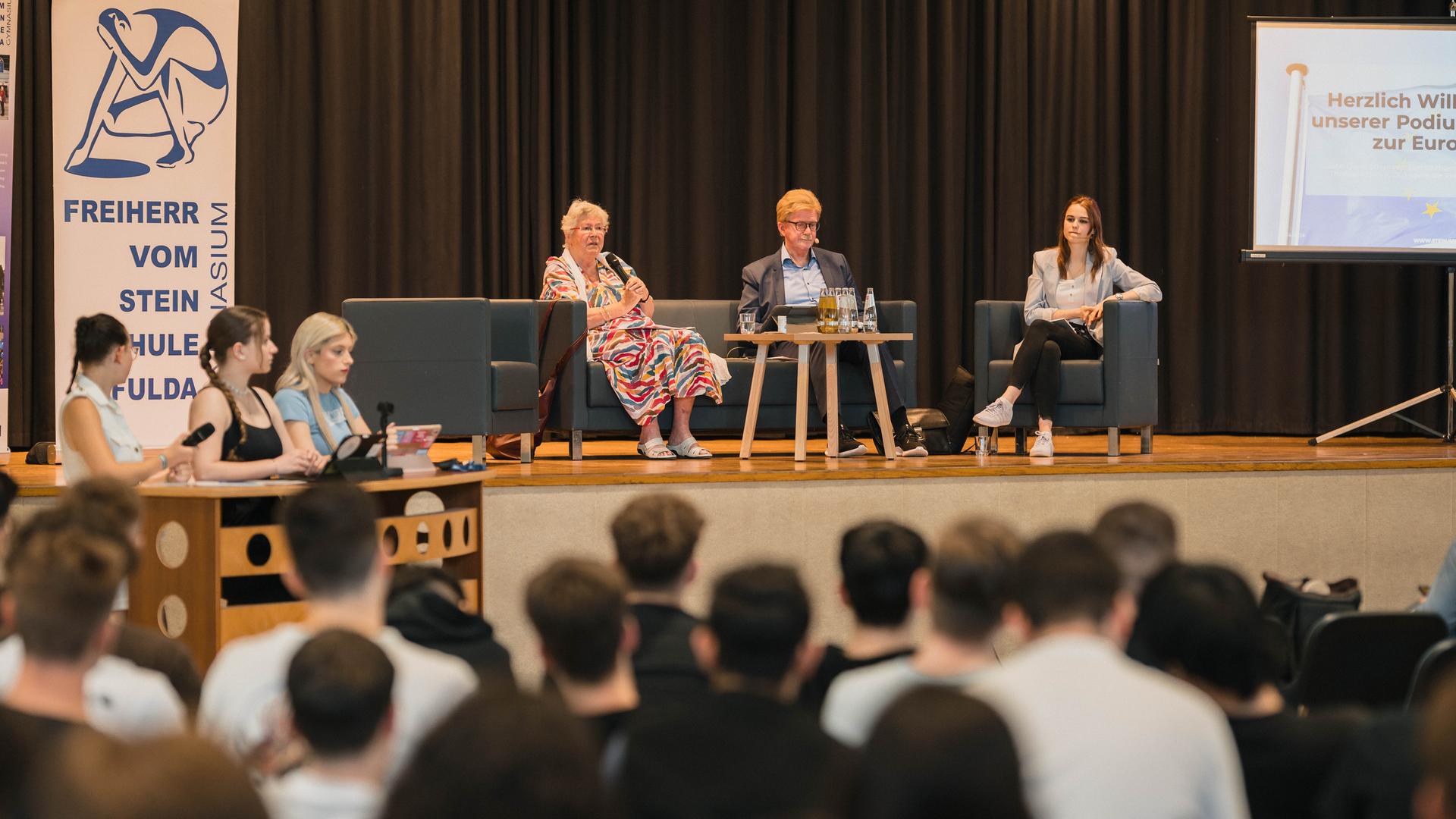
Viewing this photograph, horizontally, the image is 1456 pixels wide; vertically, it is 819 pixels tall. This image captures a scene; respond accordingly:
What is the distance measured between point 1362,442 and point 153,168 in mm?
5836

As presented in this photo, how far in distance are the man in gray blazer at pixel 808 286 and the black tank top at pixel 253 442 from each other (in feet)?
8.55

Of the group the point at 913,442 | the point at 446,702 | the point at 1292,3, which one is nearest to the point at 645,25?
the point at 913,442

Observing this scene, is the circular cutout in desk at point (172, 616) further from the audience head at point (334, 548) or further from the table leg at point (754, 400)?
the table leg at point (754, 400)

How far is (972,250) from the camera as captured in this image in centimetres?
827

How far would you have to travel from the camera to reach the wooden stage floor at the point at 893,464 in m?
5.26

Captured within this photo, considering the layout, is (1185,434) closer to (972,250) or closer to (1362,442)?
(1362,442)

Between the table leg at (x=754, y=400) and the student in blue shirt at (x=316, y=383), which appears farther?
the table leg at (x=754, y=400)

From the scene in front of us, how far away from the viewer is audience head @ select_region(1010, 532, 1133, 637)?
6.07 ft

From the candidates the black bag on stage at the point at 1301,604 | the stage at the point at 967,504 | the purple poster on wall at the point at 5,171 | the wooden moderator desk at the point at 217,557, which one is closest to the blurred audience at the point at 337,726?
the wooden moderator desk at the point at 217,557

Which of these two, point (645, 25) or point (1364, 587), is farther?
point (645, 25)

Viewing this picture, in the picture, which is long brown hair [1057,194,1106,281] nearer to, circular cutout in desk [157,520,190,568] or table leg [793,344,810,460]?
table leg [793,344,810,460]

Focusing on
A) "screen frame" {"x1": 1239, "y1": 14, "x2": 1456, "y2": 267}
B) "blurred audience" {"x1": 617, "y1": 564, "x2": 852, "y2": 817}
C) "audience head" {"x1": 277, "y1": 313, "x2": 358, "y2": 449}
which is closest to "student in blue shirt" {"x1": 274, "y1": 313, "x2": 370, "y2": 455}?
"audience head" {"x1": 277, "y1": 313, "x2": 358, "y2": 449}

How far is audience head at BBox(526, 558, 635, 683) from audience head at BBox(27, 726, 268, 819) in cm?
92

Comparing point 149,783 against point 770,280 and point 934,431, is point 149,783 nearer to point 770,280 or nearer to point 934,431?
point 770,280
